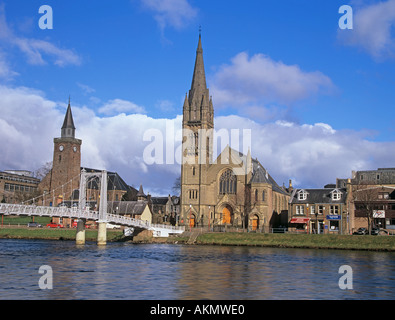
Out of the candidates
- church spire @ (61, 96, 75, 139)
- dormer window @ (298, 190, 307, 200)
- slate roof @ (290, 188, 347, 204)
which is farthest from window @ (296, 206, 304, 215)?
church spire @ (61, 96, 75, 139)

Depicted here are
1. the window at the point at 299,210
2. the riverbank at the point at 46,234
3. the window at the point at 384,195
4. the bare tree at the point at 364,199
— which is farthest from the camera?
the window at the point at 384,195

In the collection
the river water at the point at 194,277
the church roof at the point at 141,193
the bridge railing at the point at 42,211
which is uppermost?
the church roof at the point at 141,193

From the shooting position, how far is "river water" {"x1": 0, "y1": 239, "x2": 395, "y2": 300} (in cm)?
2956

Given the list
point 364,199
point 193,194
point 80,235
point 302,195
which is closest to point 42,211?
point 80,235

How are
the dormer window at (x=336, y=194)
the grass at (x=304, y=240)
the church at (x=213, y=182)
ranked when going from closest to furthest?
the grass at (x=304, y=240)
the dormer window at (x=336, y=194)
the church at (x=213, y=182)

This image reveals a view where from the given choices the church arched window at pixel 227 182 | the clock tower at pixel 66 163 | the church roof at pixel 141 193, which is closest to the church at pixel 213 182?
the church arched window at pixel 227 182

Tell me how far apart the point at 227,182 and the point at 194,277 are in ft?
214

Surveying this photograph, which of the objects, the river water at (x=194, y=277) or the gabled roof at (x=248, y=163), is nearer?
the river water at (x=194, y=277)

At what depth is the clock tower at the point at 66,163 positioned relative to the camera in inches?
5349

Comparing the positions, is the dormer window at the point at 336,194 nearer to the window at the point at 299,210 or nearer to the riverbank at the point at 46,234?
the window at the point at 299,210

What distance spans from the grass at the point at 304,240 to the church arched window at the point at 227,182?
2435cm

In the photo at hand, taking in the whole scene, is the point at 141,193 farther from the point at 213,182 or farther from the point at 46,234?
the point at 46,234

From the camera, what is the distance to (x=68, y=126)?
143m

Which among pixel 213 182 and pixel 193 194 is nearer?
pixel 213 182
